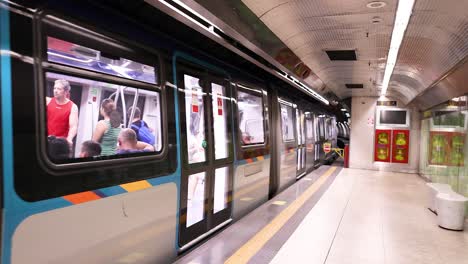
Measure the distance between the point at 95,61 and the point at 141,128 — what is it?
736 millimetres

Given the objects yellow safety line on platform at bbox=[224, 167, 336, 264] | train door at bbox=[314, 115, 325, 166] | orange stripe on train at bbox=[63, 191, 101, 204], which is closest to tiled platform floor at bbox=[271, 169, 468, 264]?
yellow safety line on platform at bbox=[224, 167, 336, 264]

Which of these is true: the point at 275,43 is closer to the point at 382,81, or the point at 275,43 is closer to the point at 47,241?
the point at 47,241

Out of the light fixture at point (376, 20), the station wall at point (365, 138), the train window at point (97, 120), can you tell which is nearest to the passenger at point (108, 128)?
the train window at point (97, 120)

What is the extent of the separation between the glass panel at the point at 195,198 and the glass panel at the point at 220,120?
1.66 feet

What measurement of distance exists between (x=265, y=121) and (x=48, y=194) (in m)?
4.61

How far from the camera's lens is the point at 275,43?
17.3ft

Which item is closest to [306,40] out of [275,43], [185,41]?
[275,43]

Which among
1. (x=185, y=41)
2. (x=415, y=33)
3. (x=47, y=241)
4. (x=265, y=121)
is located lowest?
(x=47, y=241)

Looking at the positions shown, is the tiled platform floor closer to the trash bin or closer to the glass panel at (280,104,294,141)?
the trash bin

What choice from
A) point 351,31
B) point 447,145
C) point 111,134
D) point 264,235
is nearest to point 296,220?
point 264,235

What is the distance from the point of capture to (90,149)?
250 cm

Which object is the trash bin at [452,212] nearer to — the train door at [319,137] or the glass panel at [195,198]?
the glass panel at [195,198]

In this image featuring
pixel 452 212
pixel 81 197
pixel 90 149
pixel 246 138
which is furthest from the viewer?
pixel 246 138

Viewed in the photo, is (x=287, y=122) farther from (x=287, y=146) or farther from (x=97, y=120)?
(x=97, y=120)
